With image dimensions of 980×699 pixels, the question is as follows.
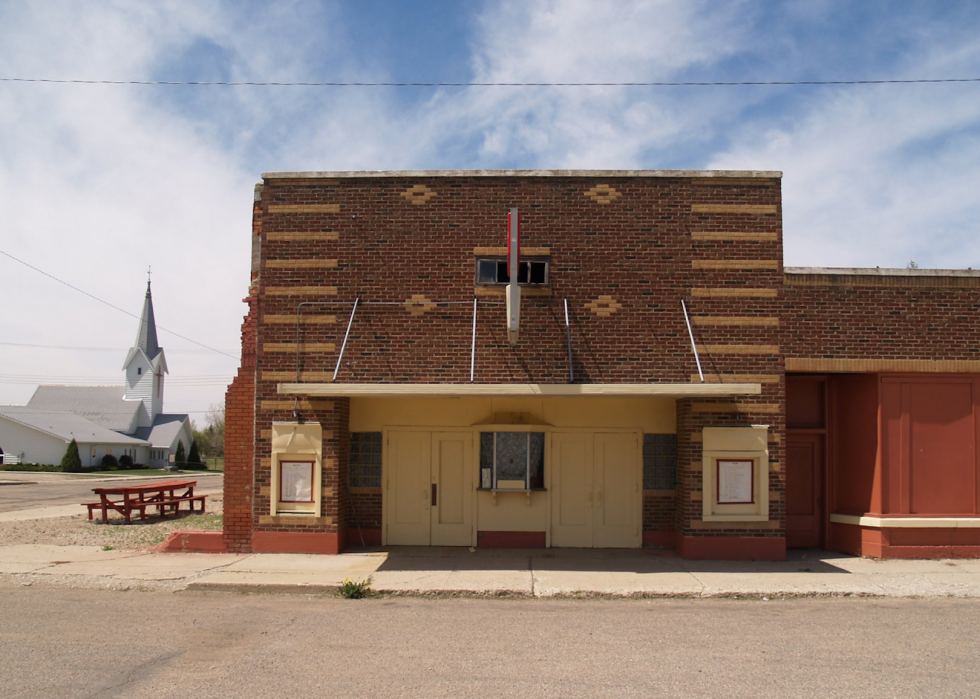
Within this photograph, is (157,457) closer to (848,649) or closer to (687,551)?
(687,551)

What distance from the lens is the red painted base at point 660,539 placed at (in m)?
11.8

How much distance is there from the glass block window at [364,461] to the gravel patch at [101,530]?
372 centimetres

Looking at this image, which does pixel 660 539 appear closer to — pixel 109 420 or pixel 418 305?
pixel 418 305

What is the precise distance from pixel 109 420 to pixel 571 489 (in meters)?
57.1

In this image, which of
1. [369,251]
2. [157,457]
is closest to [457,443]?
[369,251]

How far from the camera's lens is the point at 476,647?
276 inches

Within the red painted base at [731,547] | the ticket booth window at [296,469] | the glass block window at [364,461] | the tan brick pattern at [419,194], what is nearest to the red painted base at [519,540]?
the glass block window at [364,461]

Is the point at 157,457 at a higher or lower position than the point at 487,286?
lower

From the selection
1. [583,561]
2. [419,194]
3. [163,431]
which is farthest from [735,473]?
[163,431]

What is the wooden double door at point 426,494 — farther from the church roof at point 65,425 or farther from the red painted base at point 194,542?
the church roof at point 65,425

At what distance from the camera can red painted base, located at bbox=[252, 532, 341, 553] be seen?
11344 mm

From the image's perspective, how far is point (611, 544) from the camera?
11.9 metres

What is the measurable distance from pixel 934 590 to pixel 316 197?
10523 millimetres

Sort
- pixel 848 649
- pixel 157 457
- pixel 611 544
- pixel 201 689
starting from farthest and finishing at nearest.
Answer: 1. pixel 157 457
2. pixel 611 544
3. pixel 848 649
4. pixel 201 689
